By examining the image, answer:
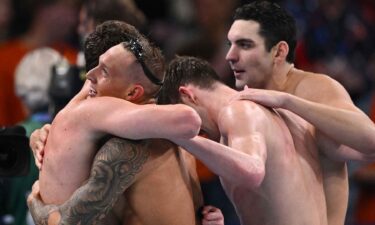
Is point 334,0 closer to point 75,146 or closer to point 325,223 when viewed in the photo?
point 325,223

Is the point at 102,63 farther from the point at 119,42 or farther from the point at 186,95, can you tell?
the point at 186,95

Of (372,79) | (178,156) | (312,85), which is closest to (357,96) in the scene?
(372,79)

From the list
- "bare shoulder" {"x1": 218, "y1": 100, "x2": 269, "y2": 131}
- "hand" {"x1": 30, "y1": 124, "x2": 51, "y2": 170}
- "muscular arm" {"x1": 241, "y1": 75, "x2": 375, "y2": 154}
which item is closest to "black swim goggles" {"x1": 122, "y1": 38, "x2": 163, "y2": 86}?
"bare shoulder" {"x1": 218, "y1": 100, "x2": 269, "y2": 131}

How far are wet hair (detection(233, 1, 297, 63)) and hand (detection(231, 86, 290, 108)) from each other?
40 cm

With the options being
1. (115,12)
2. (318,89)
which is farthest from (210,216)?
(115,12)

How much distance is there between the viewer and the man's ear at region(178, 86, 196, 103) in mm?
4973

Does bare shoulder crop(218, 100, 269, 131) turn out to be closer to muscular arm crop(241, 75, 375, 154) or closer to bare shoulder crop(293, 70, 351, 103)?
muscular arm crop(241, 75, 375, 154)

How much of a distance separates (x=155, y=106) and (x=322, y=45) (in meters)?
4.86

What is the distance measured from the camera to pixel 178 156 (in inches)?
185

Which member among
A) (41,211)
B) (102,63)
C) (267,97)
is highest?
(102,63)

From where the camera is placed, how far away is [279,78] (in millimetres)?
5258

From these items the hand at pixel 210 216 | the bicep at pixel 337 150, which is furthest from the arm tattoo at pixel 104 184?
the bicep at pixel 337 150

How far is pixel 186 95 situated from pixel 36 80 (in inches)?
89.3

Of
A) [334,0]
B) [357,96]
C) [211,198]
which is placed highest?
[334,0]
